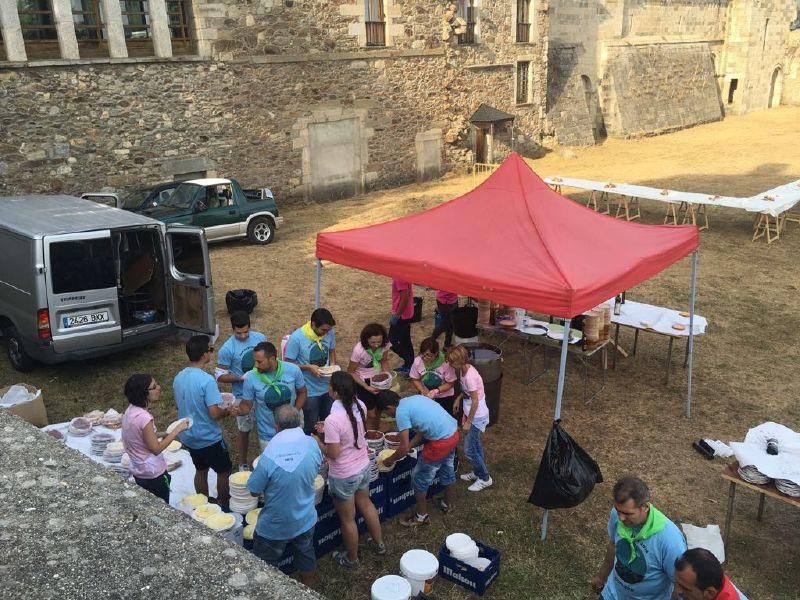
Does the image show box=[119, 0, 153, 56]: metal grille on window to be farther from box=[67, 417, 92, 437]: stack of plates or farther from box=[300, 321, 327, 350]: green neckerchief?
box=[300, 321, 327, 350]: green neckerchief

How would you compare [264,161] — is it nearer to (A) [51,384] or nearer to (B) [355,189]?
(B) [355,189]

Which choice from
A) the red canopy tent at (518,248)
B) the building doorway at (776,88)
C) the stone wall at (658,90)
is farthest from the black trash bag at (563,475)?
the building doorway at (776,88)

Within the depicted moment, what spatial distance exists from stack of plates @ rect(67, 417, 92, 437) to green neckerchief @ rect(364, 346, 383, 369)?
2737 millimetres

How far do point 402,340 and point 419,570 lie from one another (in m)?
3.67

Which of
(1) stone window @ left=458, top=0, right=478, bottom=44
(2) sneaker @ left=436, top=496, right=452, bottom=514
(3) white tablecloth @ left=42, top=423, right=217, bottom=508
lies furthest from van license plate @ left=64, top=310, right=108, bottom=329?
(1) stone window @ left=458, top=0, right=478, bottom=44

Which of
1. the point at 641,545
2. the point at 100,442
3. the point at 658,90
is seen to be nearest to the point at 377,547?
the point at 641,545

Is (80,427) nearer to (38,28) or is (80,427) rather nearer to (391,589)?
(391,589)

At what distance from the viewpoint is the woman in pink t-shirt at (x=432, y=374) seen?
19.2 ft

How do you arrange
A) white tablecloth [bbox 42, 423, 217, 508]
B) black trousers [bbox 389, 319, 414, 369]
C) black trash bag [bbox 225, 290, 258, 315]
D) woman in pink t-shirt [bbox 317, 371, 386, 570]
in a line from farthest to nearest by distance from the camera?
1. black trash bag [bbox 225, 290, 258, 315]
2. black trousers [bbox 389, 319, 414, 369]
3. white tablecloth [bbox 42, 423, 217, 508]
4. woman in pink t-shirt [bbox 317, 371, 386, 570]

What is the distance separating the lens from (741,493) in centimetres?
566

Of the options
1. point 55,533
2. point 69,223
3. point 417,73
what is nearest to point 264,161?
point 417,73

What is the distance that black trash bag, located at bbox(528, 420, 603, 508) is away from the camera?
4816mm

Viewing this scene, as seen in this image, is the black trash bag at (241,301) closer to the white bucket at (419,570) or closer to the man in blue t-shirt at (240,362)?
the man in blue t-shirt at (240,362)

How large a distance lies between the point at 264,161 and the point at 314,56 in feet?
10.0
